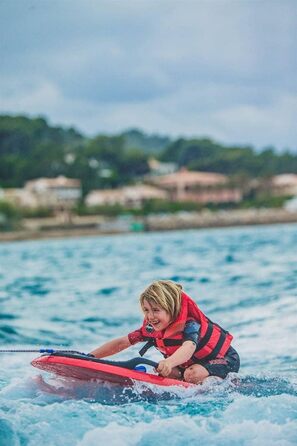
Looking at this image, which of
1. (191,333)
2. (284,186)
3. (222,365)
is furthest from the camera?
(284,186)

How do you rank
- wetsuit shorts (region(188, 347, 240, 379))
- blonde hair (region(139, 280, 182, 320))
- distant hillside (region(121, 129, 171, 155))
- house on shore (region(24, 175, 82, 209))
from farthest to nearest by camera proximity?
distant hillside (region(121, 129, 171, 155)) → house on shore (region(24, 175, 82, 209)) → wetsuit shorts (region(188, 347, 240, 379)) → blonde hair (region(139, 280, 182, 320))

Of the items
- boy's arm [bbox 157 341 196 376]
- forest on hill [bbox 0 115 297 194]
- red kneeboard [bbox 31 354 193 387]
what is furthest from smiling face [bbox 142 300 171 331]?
forest on hill [bbox 0 115 297 194]

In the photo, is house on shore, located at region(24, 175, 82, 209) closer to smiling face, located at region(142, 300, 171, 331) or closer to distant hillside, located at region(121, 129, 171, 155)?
smiling face, located at region(142, 300, 171, 331)

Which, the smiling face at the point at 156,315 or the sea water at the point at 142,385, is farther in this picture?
the smiling face at the point at 156,315

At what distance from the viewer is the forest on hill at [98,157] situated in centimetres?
7788

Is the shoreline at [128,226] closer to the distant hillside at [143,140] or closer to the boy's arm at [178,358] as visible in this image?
the boy's arm at [178,358]

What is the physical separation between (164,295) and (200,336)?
368 millimetres

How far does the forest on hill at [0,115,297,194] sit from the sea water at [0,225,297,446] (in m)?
64.1

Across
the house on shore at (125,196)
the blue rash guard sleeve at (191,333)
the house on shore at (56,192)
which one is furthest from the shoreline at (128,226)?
the blue rash guard sleeve at (191,333)

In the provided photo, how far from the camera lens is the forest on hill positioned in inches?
3066

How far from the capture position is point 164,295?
4363mm

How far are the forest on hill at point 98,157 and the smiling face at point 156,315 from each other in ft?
236

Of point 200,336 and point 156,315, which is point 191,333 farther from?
point 156,315

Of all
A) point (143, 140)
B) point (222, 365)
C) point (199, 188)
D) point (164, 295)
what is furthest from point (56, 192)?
point (143, 140)
